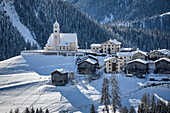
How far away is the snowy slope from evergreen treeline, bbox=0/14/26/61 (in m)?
4.25

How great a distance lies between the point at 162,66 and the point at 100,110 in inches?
1074

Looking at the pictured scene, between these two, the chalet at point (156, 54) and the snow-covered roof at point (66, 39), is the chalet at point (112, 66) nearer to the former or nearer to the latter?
the chalet at point (156, 54)

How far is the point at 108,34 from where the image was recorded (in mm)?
152625

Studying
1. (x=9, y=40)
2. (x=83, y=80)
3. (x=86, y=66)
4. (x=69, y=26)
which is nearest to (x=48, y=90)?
(x=83, y=80)

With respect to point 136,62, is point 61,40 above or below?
above

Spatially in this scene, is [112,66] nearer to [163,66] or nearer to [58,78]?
[163,66]

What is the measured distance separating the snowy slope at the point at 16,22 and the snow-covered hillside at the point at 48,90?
62108 millimetres

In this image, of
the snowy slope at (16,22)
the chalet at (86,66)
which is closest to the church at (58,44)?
the chalet at (86,66)

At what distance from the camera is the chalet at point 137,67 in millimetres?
63719

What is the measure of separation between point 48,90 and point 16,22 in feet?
303

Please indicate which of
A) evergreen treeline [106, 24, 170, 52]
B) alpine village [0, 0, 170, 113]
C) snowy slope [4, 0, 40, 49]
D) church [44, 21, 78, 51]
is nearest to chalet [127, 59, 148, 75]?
alpine village [0, 0, 170, 113]

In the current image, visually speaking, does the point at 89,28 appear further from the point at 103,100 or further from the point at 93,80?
the point at 103,100

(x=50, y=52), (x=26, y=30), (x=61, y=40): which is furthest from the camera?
(x=26, y=30)

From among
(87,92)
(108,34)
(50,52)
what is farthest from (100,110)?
(108,34)
